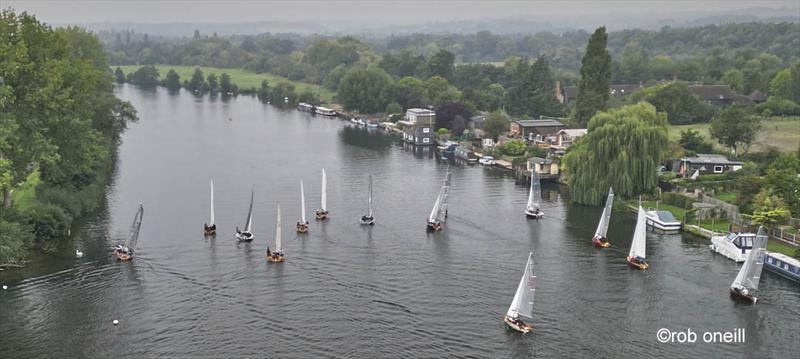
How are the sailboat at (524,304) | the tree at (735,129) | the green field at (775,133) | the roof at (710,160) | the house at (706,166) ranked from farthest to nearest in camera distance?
the green field at (775,133)
the tree at (735,129)
the roof at (710,160)
the house at (706,166)
the sailboat at (524,304)

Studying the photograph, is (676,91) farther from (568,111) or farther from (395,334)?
(395,334)

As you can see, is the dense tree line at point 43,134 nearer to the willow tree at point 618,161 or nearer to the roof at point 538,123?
the willow tree at point 618,161

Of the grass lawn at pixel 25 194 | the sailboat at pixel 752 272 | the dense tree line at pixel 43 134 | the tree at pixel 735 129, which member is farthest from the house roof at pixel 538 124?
the sailboat at pixel 752 272

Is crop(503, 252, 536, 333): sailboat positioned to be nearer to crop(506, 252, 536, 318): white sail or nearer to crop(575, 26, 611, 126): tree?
crop(506, 252, 536, 318): white sail

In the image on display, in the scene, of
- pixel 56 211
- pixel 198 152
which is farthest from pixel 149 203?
pixel 198 152

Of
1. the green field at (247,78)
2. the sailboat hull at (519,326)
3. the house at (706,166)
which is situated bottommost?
the sailboat hull at (519,326)

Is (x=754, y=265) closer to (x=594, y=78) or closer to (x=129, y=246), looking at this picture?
(x=129, y=246)
